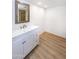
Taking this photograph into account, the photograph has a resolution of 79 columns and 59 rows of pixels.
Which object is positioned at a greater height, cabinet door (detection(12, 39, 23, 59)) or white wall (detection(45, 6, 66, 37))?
white wall (detection(45, 6, 66, 37))

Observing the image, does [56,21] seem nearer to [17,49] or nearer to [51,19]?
[51,19]

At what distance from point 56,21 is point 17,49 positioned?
4351 mm

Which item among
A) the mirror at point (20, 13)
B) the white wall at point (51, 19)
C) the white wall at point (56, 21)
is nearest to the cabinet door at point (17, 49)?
the mirror at point (20, 13)

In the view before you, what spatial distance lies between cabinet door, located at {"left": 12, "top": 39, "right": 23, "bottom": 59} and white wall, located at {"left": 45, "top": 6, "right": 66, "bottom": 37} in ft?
11.6

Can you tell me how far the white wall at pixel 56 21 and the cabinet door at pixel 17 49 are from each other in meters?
3.52

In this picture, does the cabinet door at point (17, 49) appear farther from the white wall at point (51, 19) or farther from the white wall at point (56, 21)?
the white wall at point (56, 21)

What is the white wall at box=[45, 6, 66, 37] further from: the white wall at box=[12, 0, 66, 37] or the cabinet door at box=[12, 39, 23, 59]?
the cabinet door at box=[12, 39, 23, 59]

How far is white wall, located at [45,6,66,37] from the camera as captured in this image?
18.4 feet

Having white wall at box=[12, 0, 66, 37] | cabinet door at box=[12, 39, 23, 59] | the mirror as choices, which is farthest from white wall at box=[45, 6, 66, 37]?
cabinet door at box=[12, 39, 23, 59]

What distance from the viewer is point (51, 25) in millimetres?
6973

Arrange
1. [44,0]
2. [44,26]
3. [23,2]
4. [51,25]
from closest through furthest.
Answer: [23,2] < [44,0] < [51,25] < [44,26]
